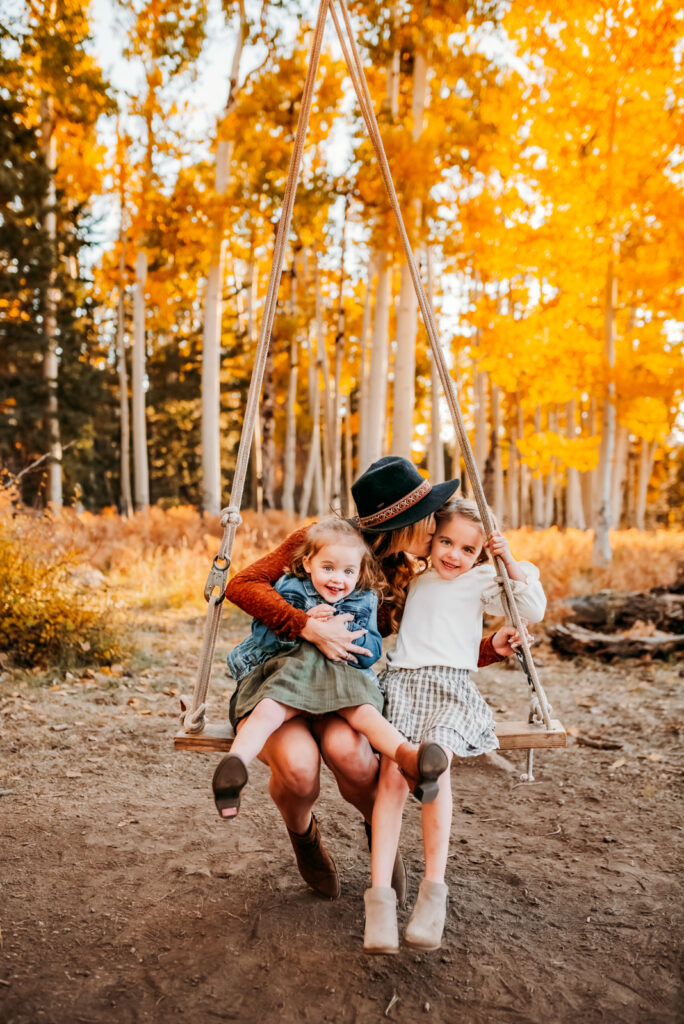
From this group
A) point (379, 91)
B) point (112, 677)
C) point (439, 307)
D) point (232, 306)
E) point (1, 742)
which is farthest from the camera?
point (232, 306)

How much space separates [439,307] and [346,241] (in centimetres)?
401

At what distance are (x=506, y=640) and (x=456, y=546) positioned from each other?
0.37m

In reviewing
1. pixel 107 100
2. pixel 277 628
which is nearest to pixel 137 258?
pixel 107 100

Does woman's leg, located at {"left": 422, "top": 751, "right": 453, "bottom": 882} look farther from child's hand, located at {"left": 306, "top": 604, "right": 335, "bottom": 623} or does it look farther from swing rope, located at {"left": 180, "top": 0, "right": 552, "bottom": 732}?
child's hand, located at {"left": 306, "top": 604, "right": 335, "bottom": 623}

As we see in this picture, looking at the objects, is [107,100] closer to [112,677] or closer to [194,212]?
[194,212]

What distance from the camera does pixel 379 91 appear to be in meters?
10.6

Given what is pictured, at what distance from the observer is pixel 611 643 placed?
671 centimetres

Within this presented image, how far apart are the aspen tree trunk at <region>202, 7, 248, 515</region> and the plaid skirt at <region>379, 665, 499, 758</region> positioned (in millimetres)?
9034

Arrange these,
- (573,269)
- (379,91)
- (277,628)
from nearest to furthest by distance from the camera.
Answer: (277,628) → (573,269) → (379,91)

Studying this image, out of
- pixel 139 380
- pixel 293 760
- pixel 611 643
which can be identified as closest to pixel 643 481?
pixel 139 380

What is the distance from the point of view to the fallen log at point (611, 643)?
6.54m

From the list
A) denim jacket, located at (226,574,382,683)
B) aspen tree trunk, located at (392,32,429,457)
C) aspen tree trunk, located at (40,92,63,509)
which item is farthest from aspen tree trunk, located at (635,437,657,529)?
denim jacket, located at (226,574,382,683)

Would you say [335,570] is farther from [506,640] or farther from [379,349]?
[379,349]

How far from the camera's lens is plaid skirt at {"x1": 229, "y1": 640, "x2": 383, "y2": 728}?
2391 millimetres
